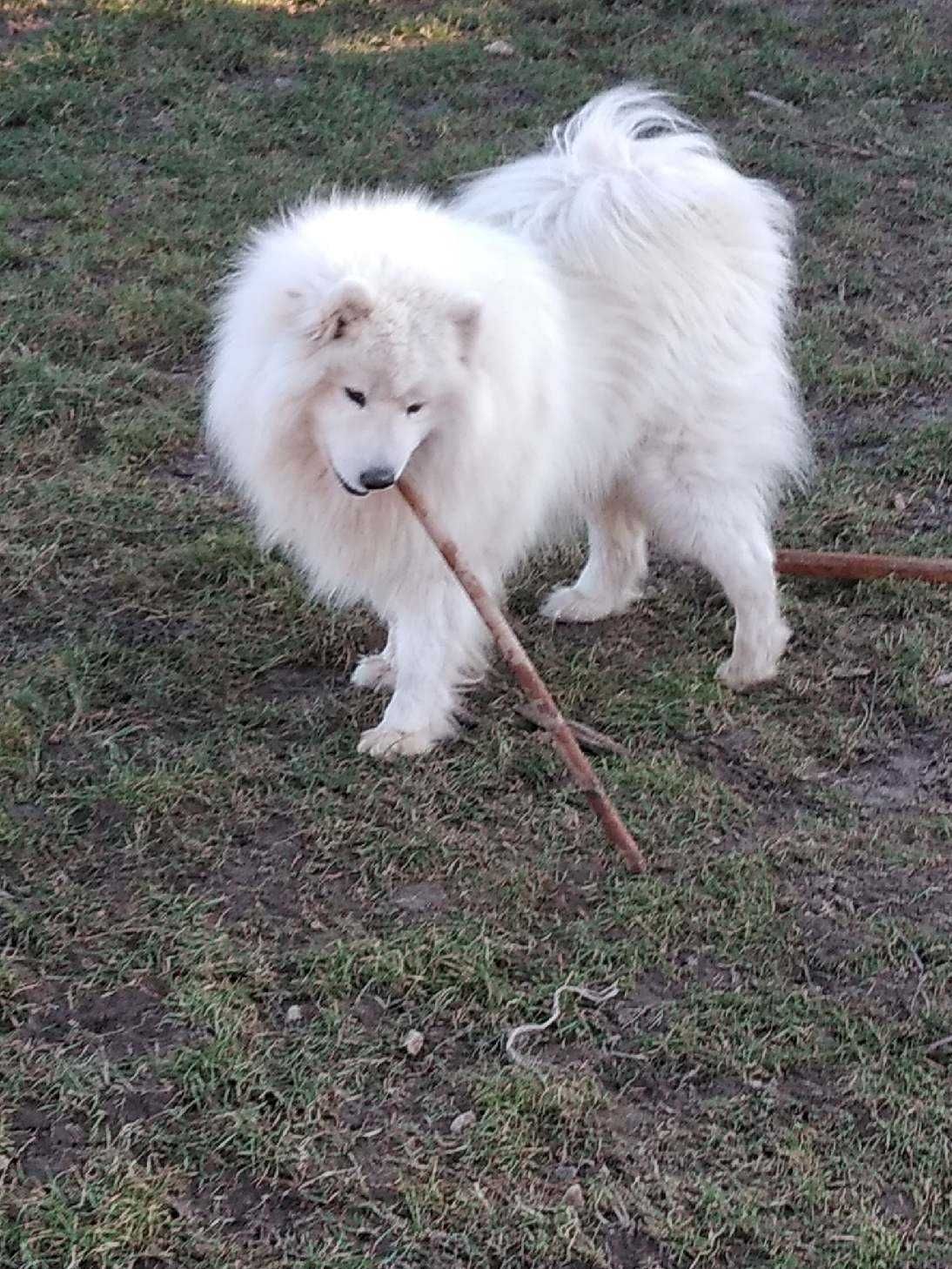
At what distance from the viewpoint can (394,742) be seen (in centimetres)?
354

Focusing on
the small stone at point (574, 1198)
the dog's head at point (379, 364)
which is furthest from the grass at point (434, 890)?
the dog's head at point (379, 364)

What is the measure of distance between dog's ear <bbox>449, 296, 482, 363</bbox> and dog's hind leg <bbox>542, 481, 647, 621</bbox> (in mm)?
1023


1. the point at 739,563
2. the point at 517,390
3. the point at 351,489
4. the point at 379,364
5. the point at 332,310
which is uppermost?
the point at 332,310

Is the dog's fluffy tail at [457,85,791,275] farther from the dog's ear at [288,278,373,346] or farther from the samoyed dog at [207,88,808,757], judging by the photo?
the dog's ear at [288,278,373,346]

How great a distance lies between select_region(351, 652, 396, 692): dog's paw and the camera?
12.4 ft

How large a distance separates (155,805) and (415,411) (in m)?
1.06

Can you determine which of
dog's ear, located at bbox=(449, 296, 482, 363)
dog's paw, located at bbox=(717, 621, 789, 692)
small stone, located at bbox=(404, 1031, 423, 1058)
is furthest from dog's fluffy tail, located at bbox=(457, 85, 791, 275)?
small stone, located at bbox=(404, 1031, 423, 1058)

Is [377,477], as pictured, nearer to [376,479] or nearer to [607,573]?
[376,479]

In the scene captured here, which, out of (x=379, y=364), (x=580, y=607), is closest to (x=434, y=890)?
(x=379, y=364)

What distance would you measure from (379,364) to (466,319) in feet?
0.70

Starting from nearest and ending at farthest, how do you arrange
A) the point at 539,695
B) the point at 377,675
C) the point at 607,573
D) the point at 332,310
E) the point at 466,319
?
Result: the point at 332,310 < the point at 466,319 < the point at 539,695 < the point at 377,675 < the point at 607,573

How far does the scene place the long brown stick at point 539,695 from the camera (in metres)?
3.15

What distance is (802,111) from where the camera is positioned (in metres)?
7.33

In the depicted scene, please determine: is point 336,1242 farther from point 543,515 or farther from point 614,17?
point 614,17
